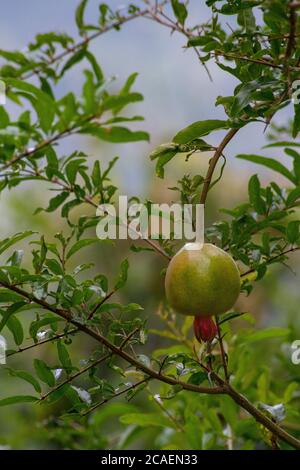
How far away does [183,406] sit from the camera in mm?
1271

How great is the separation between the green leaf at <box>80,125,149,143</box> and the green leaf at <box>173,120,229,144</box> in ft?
1.23

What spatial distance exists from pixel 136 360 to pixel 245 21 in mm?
359

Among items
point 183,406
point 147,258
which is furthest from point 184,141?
point 147,258

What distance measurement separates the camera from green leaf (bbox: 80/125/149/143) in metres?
1.05

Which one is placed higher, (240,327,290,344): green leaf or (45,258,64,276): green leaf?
(45,258,64,276): green leaf

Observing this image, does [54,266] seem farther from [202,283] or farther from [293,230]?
[293,230]

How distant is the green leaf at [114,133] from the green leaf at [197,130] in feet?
1.23

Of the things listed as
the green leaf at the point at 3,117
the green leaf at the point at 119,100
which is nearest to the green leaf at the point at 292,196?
the green leaf at the point at 119,100

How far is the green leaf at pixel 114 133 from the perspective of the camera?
1.05 metres

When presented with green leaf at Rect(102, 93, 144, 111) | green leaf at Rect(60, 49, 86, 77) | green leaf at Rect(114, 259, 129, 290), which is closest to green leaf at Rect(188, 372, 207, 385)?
green leaf at Rect(114, 259, 129, 290)

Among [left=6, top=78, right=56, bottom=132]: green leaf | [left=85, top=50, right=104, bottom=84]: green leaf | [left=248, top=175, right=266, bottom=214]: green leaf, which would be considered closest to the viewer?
[left=248, top=175, right=266, bottom=214]: green leaf

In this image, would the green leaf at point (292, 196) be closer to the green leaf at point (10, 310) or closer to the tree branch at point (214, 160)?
the tree branch at point (214, 160)

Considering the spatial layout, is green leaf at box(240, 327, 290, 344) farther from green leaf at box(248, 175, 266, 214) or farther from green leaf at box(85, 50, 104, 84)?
green leaf at box(85, 50, 104, 84)
